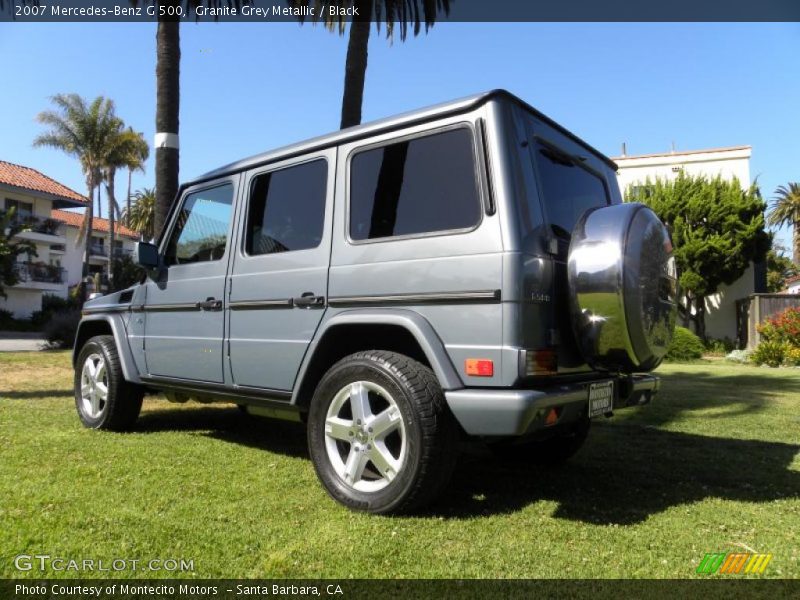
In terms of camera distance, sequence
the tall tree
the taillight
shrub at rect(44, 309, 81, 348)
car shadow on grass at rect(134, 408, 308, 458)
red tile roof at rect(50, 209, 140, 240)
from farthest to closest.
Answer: red tile roof at rect(50, 209, 140, 240) < the tall tree < shrub at rect(44, 309, 81, 348) < car shadow on grass at rect(134, 408, 308, 458) < the taillight

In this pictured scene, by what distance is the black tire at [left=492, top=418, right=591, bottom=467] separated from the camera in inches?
173

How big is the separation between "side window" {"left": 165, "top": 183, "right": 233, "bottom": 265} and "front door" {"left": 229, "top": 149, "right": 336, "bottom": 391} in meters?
0.28

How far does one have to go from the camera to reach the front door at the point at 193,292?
14.8ft

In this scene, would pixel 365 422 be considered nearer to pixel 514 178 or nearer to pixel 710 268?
pixel 514 178

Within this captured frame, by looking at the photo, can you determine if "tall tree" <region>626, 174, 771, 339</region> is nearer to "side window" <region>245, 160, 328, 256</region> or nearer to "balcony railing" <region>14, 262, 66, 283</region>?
"side window" <region>245, 160, 328, 256</region>

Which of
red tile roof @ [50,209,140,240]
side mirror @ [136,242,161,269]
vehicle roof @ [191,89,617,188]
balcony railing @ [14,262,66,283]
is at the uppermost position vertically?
red tile roof @ [50,209,140,240]

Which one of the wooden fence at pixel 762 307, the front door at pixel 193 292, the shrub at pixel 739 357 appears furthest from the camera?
the wooden fence at pixel 762 307

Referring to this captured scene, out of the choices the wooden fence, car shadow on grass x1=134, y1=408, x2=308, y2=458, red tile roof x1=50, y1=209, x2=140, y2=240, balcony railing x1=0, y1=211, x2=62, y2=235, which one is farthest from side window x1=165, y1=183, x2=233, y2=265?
red tile roof x1=50, y1=209, x2=140, y2=240

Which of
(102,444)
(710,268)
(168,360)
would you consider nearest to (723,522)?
(168,360)

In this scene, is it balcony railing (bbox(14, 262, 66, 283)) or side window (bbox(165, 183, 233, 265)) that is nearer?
side window (bbox(165, 183, 233, 265))

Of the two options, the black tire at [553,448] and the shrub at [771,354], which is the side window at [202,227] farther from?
the shrub at [771,354]

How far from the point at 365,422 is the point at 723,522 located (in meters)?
1.99

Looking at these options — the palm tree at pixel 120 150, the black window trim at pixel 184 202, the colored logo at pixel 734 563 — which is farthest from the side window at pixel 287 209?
the palm tree at pixel 120 150

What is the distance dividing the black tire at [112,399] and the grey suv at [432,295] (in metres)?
1.28
